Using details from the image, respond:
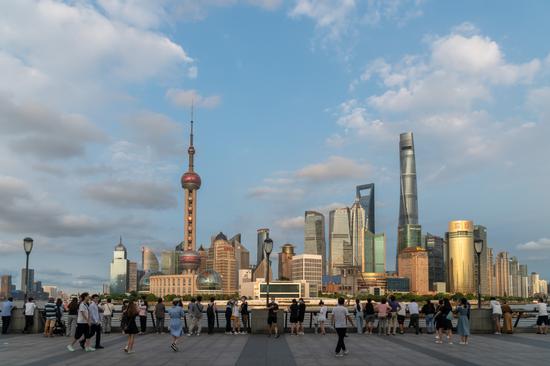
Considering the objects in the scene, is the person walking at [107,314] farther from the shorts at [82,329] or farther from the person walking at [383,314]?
the person walking at [383,314]

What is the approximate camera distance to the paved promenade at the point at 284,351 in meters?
18.8

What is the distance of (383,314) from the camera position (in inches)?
1172

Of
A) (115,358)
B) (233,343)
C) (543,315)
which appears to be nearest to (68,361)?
(115,358)

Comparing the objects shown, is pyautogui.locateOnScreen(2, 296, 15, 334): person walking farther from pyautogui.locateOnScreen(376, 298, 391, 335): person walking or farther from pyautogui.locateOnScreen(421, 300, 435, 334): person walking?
pyautogui.locateOnScreen(421, 300, 435, 334): person walking

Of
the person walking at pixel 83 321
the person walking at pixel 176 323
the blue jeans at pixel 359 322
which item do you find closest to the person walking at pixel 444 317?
the blue jeans at pixel 359 322

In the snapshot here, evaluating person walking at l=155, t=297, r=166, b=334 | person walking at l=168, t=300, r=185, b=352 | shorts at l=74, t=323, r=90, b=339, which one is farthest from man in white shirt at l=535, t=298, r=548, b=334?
shorts at l=74, t=323, r=90, b=339

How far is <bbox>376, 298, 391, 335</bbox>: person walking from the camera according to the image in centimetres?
2978

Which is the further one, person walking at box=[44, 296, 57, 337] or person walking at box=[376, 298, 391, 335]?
person walking at box=[376, 298, 391, 335]

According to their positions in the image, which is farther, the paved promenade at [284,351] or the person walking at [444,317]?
the person walking at [444,317]

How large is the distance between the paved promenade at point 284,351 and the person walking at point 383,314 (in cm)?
142

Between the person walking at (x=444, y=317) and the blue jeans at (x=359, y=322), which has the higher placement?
the person walking at (x=444, y=317)

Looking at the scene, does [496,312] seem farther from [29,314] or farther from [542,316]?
[29,314]

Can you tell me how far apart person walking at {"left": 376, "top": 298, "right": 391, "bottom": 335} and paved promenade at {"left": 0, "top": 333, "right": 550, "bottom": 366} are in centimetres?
142

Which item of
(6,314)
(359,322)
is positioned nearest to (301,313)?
(359,322)
